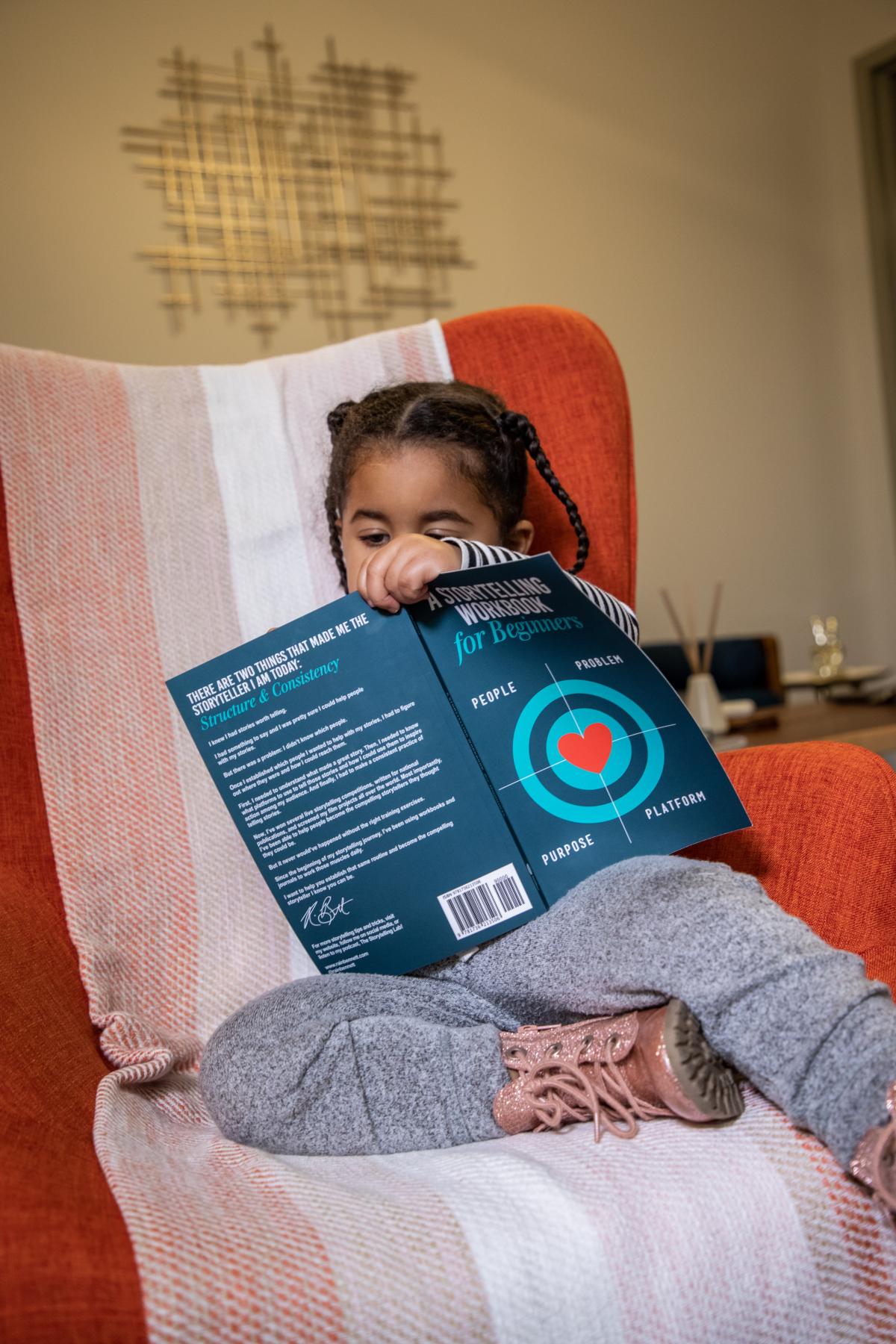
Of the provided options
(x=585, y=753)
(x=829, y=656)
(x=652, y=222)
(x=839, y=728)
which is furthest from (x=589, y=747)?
(x=652, y=222)

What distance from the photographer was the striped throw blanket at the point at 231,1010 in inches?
19.1

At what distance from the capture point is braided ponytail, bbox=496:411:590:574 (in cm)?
100

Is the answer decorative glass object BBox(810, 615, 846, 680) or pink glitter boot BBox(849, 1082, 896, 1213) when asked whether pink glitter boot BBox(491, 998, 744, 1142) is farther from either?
decorative glass object BBox(810, 615, 846, 680)

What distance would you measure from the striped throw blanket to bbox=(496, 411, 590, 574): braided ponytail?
0.14m

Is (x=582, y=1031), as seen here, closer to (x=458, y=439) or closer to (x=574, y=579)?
(x=574, y=579)

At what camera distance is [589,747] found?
77 centimetres

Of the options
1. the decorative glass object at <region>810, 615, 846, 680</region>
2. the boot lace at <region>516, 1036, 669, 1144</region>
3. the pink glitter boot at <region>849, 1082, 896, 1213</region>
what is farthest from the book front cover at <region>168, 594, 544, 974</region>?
the decorative glass object at <region>810, 615, 846, 680</region>

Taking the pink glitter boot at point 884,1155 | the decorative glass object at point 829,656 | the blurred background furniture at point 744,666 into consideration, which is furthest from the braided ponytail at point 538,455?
the blurred background furniture at point 744,666

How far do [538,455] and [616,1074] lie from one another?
58cm

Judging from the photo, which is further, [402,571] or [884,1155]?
[402,571]

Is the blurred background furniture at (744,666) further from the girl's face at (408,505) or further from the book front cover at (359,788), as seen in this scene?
the book front cover at (359,788)

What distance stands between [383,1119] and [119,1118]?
16 centimetres

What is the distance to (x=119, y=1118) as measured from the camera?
65cm

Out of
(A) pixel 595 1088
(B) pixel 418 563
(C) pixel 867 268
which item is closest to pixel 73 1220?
(A) pixel 595 1088
